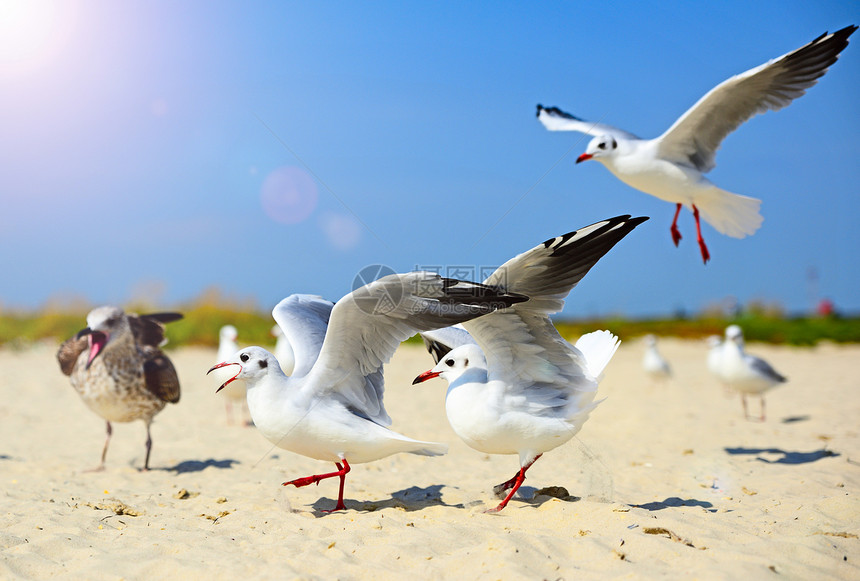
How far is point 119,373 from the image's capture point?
5535mm

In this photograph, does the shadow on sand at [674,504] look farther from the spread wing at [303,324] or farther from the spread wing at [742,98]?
the spread wing at [742,98]

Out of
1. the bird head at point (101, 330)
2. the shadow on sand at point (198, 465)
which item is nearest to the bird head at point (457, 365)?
the shadow on sand at point (198, 465)

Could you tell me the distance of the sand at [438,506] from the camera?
10.0 feet

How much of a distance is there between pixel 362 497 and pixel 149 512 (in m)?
1.32

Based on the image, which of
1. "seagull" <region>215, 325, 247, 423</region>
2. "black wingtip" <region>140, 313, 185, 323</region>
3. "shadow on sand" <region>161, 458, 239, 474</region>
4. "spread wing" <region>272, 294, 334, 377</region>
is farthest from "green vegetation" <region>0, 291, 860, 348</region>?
"spread wing" <region>272, 294, 334, 377</region>

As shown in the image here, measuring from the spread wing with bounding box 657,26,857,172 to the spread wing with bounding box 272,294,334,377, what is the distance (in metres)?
2.81

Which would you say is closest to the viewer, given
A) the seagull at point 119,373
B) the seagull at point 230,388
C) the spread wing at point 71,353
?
the seagull at point 119,373

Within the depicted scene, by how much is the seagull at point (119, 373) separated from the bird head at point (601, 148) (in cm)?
383

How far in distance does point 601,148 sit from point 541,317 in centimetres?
182

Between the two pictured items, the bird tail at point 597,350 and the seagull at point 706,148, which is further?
the seagull at point 706,148

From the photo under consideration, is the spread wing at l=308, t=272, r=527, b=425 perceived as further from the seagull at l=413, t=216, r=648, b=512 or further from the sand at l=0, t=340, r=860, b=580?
the sand at l=0, t=340, r=860, b=580

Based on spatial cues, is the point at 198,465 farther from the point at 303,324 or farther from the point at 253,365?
the point at 253,365

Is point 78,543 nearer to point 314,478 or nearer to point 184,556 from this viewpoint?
point 184,556

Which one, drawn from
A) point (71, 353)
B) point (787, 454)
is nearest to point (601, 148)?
point (787, 454)
